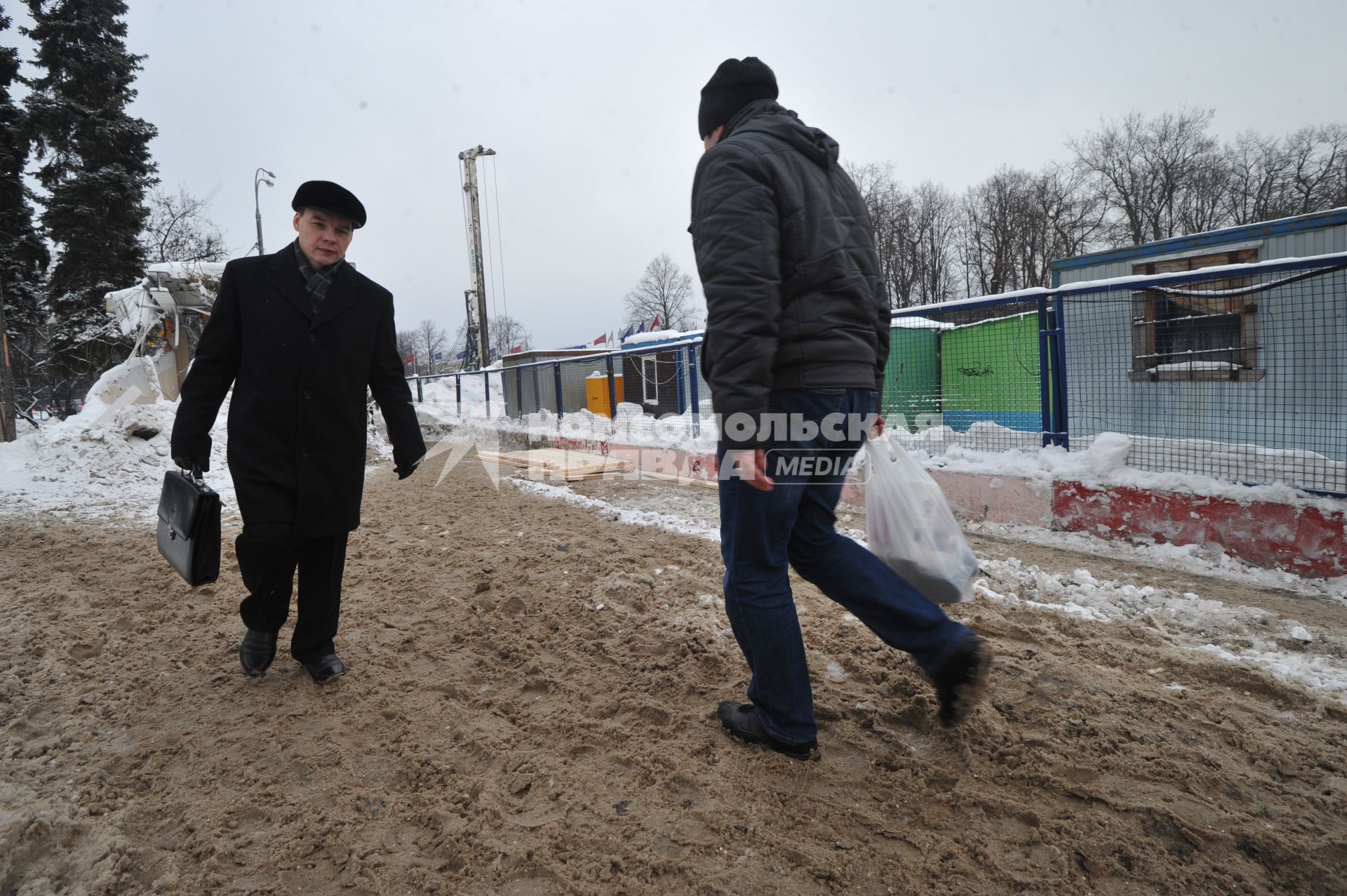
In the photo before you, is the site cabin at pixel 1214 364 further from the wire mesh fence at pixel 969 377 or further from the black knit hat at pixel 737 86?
the black knit hat at pixel 737 86

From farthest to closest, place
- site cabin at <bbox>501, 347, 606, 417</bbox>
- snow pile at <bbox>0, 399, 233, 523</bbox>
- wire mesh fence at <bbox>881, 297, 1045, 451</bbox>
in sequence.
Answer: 1. site cabin at <bbox>501, 347, 606, 417</bbox>
2. snow pile at <bbox>0, 399, 233, 523</bbox>
3. wire mesh fence at <bbox>881, 297, 1045, 451</bbox>

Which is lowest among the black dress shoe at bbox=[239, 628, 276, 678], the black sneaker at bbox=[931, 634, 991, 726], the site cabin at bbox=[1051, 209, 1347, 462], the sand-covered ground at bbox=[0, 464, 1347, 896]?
the sand-covered ground at bbox=[0, 464, 1347, 896]

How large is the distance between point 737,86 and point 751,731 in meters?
Result: 1.95

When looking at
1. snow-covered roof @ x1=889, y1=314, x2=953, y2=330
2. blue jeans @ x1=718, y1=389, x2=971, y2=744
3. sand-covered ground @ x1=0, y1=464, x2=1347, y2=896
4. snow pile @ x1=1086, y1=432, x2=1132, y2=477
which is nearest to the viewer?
sand-covered ground @ x1=0, y1=464, x2=1347, y2=896

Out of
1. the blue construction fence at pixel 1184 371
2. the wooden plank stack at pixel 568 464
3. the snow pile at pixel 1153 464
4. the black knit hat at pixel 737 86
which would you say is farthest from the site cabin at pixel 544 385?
the black knit hat at pixel 737 86

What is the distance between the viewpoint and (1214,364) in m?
5.87

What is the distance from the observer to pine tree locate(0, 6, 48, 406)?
15.7m

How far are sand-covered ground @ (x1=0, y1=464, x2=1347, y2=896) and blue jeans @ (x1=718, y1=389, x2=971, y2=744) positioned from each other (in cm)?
31

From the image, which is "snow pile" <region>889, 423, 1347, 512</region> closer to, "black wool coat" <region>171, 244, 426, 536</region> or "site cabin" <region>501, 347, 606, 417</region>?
"black wool coat" <region>171, 244, 426, 536</region>

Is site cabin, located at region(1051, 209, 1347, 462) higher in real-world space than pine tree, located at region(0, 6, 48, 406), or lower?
lower

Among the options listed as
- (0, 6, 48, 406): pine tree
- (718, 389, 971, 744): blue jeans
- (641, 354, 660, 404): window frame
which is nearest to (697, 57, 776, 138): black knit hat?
(718, 389, 971, 744): blue jeans

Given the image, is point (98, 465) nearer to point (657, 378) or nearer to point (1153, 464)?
point (657, 378)

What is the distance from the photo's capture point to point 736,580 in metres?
1.98

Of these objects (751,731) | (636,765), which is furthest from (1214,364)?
(636,765)
